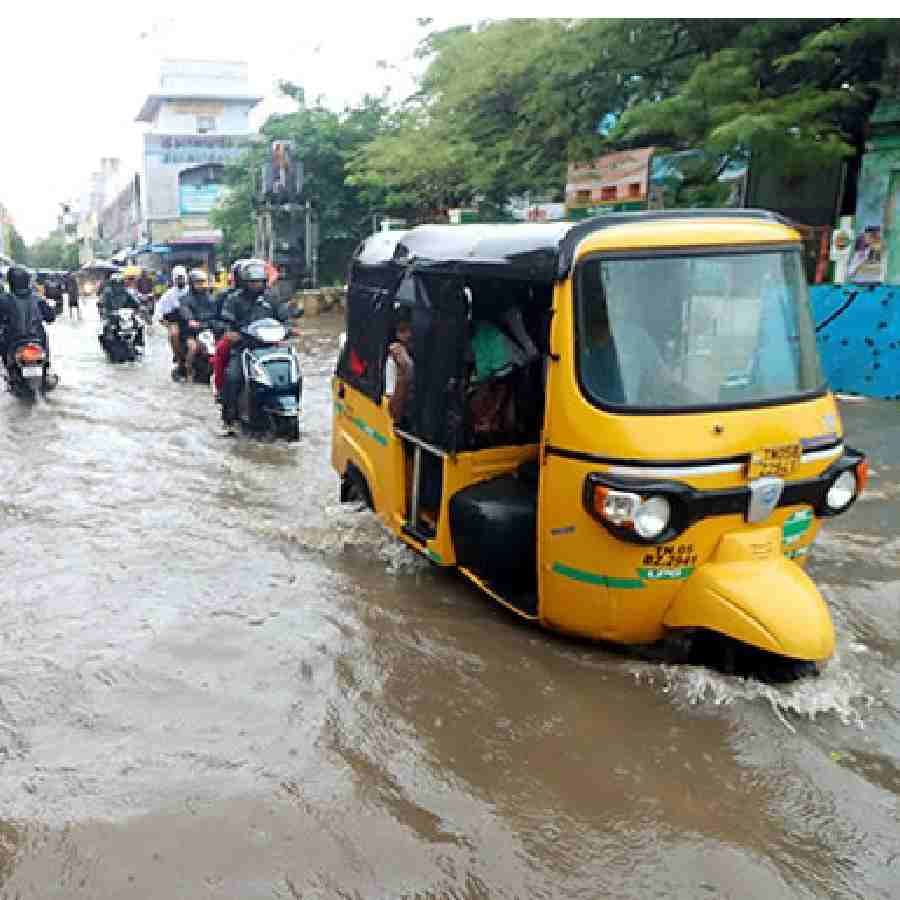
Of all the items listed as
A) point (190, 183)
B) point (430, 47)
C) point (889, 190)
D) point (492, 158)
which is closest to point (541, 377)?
point (889, 190)

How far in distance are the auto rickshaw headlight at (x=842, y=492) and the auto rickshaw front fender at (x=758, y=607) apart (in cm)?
43

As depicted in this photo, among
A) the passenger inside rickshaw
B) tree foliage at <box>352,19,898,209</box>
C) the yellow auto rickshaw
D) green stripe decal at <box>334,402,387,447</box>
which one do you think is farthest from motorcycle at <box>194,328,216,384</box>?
the yellow auto rickshaw

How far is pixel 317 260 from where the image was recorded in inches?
1228

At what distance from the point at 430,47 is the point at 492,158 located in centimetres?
278

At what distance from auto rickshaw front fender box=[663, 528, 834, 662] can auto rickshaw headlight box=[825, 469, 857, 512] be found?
43 centimetres

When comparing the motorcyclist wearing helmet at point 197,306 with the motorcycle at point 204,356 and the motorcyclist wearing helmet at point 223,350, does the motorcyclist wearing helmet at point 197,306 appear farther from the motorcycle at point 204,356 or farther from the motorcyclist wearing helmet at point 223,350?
the motorcyclist wearing helmet at point 223,350

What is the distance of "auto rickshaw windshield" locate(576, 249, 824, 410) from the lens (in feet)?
12.7

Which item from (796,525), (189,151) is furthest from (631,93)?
(189,151)

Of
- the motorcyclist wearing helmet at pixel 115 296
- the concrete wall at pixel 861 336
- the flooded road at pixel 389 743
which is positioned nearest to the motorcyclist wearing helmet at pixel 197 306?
the motorcyclist wearing helmet at pixel 115 296

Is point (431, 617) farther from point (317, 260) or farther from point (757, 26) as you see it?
point (317, 260)

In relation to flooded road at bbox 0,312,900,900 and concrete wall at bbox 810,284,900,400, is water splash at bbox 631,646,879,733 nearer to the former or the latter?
flooded road at bbox 0,312,900,900

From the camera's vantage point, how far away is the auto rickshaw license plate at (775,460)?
12.7 feet

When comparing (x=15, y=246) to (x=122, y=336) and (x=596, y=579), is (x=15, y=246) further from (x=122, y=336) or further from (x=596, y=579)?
(x=596, y=579)

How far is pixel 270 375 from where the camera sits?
8.99 meters
